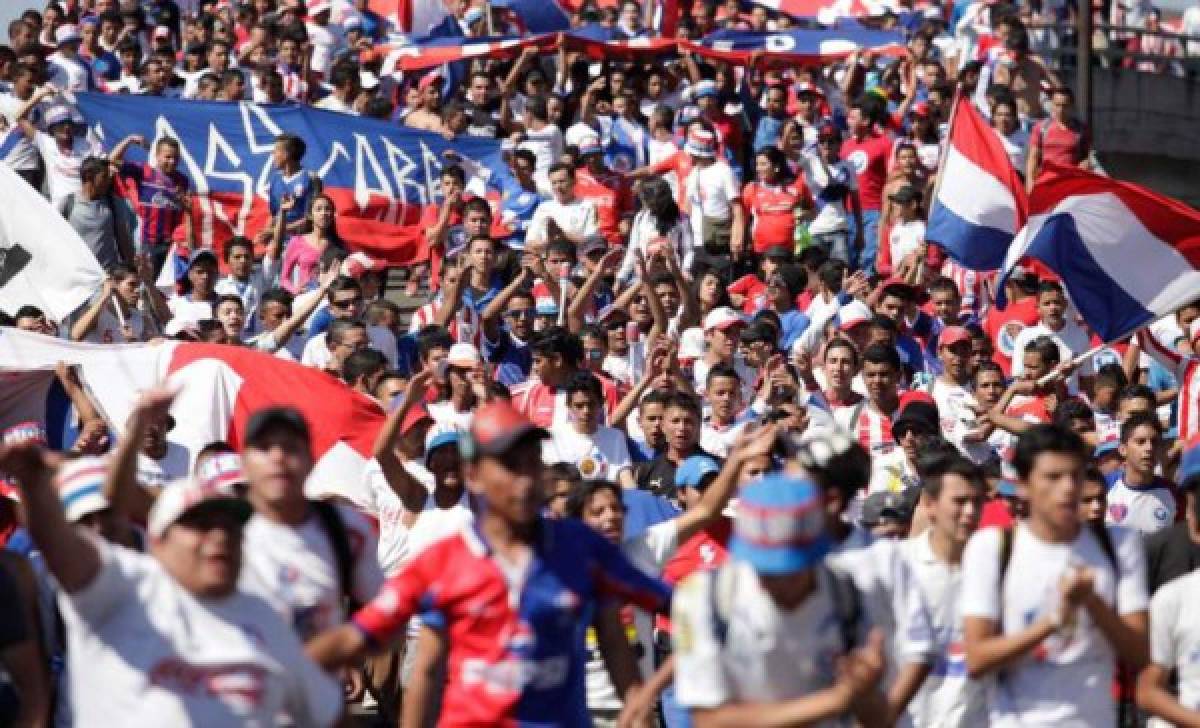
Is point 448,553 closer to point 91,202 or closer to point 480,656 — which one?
point 480,656

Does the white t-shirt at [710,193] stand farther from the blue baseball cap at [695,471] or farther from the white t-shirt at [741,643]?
the white t-shirt at [741,643]

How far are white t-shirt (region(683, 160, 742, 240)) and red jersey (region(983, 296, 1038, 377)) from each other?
338 cm

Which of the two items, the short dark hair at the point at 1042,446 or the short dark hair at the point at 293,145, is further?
the short dark hair at the point at 293,145

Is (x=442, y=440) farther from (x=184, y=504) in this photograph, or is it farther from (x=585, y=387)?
(x=184, y=504)

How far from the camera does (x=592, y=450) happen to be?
42.1 feet

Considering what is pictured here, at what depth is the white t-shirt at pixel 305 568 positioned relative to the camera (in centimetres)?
816

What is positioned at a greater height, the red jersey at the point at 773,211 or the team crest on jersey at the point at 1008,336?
the team crest on jersey at the point at 1008,336

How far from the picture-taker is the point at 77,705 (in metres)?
7.28

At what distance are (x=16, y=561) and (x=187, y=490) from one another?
1.06 meters

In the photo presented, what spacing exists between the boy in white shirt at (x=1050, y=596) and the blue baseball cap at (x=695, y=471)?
9.01 ft

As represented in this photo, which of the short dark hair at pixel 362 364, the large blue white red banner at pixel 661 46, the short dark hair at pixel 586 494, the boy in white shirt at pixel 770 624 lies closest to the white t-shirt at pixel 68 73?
the large blue white red banner at pixel 661 46

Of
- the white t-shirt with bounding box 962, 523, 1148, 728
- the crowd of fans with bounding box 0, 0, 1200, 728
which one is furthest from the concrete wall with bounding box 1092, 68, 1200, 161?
the white t-shirt with bounding box 962, 523, 1148, 728

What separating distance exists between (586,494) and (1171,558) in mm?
2026

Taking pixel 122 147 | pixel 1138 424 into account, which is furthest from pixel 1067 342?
pixel 122 147
